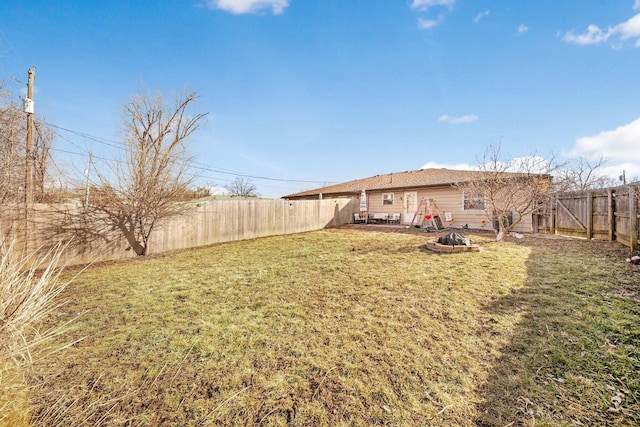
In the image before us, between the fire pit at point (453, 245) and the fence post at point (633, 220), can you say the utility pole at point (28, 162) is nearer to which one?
the fire pit at point (453, 245)

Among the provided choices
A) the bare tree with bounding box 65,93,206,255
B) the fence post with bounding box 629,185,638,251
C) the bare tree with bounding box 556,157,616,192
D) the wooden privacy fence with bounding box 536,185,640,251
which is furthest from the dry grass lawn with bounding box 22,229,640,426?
the bare tree with bounding box 556,157,616,192

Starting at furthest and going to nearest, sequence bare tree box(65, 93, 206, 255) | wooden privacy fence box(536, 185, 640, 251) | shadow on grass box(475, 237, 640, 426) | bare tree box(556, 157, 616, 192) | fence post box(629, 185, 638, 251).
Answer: bare tree box(556, 157, 616, 192), bare tree box(65, 93, 206, 255), wooden privacy fence box(536, 185, 640, 251), fence post box(629, 185, 638, 251), shadow on grass box(475, 237, 640, 426)

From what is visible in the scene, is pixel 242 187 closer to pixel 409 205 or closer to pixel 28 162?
pixel 409 205

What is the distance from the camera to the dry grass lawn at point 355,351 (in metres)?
1.90

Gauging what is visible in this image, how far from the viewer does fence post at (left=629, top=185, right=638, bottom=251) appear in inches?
211

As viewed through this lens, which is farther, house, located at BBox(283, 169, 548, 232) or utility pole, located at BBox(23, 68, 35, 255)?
house, located at BBox(283, 169, 548, 232)

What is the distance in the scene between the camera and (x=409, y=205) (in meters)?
14.5

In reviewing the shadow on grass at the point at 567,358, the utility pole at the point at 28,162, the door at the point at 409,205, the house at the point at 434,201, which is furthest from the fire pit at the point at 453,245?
the utility pole at the point at 28,162

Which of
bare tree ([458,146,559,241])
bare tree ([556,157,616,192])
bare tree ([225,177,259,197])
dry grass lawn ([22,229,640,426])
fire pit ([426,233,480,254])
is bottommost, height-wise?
dry grass lawn ([22,229,640,426])

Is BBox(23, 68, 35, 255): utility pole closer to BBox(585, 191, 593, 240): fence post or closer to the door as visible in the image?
the door

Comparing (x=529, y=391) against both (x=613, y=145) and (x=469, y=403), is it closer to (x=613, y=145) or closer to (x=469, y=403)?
(x=469, y=403)

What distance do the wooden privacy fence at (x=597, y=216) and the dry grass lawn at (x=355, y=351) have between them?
1848mm

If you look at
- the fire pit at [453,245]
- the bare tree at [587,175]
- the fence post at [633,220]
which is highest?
the bare tree at [587,175]

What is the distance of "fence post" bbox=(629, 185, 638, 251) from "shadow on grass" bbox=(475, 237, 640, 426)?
5.95 ft
